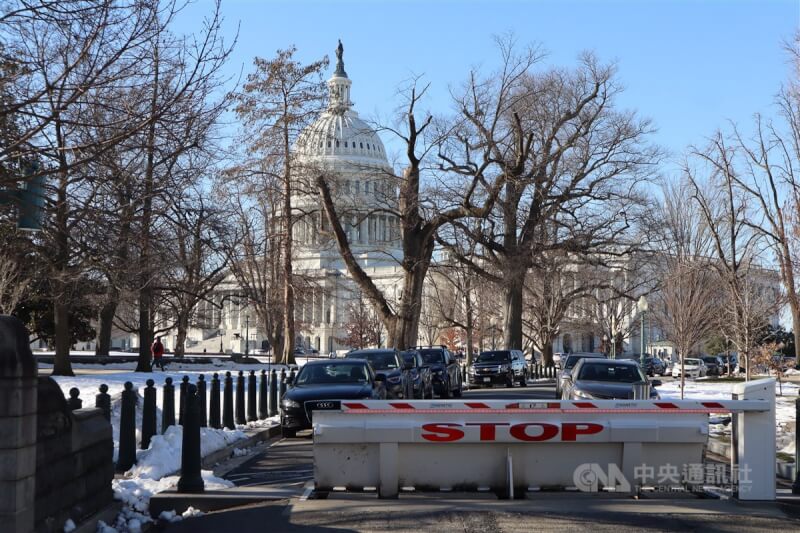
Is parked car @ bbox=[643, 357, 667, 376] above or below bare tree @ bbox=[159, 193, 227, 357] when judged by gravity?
below

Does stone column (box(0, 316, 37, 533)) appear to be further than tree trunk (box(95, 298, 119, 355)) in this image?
No

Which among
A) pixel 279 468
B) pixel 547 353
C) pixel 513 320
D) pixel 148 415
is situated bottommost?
pixel 279 468

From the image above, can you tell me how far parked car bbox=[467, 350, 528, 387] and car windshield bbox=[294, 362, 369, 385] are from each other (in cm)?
2410

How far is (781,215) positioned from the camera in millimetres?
35156

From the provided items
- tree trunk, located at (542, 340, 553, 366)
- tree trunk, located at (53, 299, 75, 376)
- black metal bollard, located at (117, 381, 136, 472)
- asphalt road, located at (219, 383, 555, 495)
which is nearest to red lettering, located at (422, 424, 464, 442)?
asphalt road, located at (219, 383, 555, 495)

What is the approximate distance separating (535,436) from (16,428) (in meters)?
5.28

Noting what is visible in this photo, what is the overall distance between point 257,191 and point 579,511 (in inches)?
1401

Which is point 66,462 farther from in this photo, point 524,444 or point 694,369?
point 694,369

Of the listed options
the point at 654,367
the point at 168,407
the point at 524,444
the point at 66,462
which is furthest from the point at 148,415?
the point at 654,367

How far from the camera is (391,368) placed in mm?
25438

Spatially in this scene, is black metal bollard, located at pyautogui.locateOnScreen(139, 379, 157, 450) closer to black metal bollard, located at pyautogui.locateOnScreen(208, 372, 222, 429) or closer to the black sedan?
black metal bollard, located at pyautogui.locateOnScreen(208, 372, 222, 429)

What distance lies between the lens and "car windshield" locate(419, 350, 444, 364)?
117ft

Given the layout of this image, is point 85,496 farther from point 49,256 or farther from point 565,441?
point 49,256

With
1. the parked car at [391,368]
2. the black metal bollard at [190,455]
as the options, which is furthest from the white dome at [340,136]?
the black metal bollard at [190,455]
